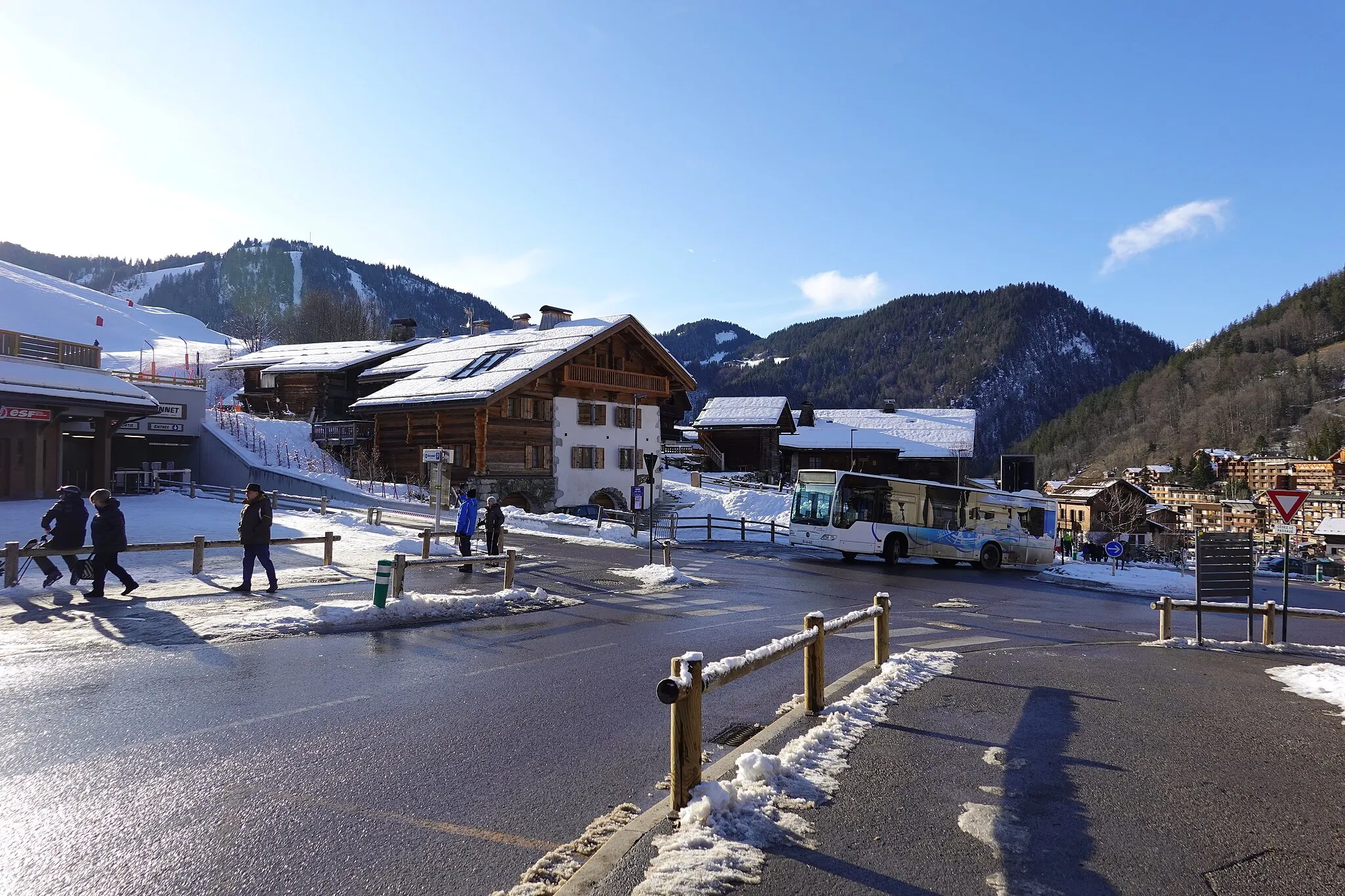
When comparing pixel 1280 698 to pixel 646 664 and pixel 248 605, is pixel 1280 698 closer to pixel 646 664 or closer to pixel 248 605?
pixel 646 664

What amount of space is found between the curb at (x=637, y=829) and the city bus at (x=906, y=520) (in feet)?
66.9

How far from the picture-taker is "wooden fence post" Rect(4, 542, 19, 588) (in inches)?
548

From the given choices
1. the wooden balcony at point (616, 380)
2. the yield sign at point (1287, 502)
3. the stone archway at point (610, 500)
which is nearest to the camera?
the yield sign at point (1287, 502)

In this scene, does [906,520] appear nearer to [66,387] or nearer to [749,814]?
[749,814]

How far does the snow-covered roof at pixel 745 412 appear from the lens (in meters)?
64.8

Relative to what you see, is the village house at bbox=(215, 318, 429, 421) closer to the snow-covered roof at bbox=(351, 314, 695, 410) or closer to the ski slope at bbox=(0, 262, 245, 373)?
the snow-covered roof at bbox=(351, 314, 695, 410)

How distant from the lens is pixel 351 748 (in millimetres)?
6531

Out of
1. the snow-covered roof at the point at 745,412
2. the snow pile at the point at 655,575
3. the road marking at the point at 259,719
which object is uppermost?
the snow-covered roof at the point at 745,412

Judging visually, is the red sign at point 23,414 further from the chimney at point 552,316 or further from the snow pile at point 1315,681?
the snow pile at point 1315,681

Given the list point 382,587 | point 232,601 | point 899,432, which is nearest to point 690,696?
point 382,587

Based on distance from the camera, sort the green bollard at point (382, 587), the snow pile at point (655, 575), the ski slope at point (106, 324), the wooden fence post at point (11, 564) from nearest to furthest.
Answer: the green bollard at point (382, 587) → the wooden fence post at point (11, 564) → the snow pile at point (655, 575) → the ski slope at point (106, 324)

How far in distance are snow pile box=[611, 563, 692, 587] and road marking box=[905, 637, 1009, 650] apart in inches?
287

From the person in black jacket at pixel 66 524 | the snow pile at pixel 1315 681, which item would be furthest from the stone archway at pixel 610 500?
the snow pile at pixel 1315 681

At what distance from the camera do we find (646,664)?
32.5 feet
